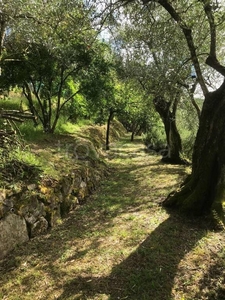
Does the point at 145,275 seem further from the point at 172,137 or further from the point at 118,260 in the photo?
the point at 172,137

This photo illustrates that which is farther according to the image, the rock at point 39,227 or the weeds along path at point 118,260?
the rock at point 39,227

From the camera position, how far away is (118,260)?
4961 mm

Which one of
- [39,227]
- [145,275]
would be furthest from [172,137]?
[145,275]

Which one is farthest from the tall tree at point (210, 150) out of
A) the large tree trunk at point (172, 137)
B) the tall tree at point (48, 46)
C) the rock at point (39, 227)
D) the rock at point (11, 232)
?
the large tree trunk at point (172, 137)

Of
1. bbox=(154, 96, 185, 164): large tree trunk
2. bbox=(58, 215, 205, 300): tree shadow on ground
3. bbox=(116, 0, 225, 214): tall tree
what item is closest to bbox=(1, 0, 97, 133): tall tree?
bbox=(116, 0, 225, 214): tall tree

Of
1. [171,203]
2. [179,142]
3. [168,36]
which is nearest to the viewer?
[171,203]

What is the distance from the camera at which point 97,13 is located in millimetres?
7773

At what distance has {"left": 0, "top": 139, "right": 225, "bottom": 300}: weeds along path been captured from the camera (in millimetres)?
4133

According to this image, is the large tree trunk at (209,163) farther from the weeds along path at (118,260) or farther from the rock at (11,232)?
the rock at (11,232)

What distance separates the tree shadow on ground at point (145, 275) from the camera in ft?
13.4

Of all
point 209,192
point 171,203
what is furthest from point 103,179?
point 209,192

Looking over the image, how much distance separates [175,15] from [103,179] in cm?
712

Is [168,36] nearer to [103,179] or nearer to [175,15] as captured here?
[175,15]
